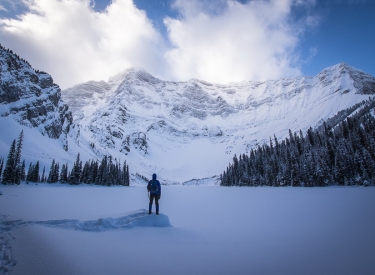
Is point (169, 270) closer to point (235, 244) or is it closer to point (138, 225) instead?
point (235, 244)

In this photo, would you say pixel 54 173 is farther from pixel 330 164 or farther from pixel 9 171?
pixel 330 164

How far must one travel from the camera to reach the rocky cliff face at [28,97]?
430ft

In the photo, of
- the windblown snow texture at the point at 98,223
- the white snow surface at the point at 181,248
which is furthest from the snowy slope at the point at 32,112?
the white snow surface at the point at 181,248

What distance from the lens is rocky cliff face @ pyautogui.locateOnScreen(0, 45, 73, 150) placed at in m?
131

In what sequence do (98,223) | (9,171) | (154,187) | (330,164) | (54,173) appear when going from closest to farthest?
(98,223)
(154,187)
(9,171)
(330,164)
(54,173)

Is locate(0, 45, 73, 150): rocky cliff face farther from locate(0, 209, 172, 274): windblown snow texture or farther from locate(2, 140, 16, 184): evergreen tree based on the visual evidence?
locate(0, 209, 172, 274): windblown snow texture

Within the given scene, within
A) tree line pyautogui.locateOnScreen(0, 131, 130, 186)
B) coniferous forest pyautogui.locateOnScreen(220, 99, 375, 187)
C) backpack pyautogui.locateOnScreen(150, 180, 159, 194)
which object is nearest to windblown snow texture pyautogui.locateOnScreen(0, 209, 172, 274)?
backpack pyautogui.locateOnScreen(150, 180, 159, 194)

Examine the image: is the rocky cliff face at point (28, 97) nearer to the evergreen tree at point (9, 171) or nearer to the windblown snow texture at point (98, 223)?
the evergreen tree at point (9, 171)

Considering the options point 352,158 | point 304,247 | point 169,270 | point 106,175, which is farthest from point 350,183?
point 106,175

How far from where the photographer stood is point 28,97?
477ft

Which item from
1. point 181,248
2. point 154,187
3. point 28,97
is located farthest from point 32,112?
point 181,248

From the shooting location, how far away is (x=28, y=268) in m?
4.60

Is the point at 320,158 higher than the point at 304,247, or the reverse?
the point at 320,158

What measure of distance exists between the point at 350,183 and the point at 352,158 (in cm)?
725
